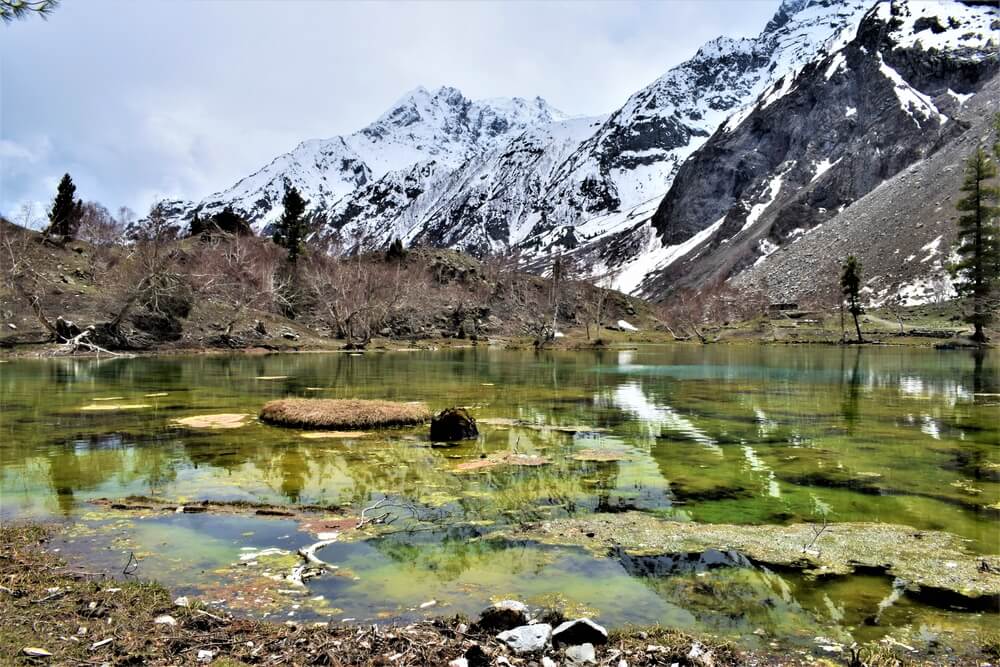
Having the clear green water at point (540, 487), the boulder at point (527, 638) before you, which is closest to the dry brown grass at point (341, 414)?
the clear green water at point (540, 487)

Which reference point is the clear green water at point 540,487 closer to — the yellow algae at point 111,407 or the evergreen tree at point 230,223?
the yellow algae at point 111,407

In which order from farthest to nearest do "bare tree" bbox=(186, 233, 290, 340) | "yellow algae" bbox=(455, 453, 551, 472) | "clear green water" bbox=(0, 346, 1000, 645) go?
"bare tree" bbox=(186, 233, 290, 340) < "yellow algae" bbox=(455, 453, 551, 472) < "clear green water" bbox=(0, 346, 1000, 645)

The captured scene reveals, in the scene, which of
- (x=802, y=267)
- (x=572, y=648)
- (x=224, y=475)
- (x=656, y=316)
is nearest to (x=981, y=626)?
(x=572, y=648)

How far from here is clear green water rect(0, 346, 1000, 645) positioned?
28.8 ft

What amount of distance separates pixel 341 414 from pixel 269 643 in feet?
59.2

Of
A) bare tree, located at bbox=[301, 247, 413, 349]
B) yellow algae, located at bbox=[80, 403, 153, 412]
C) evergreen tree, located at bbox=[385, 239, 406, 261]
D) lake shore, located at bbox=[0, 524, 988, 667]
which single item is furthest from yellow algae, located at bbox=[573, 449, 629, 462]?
evergreen tree, located at bbox=[385, 239, 406, 261]

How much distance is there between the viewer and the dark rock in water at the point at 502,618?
24.5 ft

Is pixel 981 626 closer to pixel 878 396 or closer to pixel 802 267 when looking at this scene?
pixel 878 396

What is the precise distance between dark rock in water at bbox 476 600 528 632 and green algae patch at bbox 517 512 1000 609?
149 inches

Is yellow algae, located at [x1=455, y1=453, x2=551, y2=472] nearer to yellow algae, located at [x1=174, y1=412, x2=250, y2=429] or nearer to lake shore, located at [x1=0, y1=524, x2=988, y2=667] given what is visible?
lake shore, located at [x1=0, y1=524, x2=988, y2=667]

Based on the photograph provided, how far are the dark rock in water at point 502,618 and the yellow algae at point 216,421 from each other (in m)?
19.3

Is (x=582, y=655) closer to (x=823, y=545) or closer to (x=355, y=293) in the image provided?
(x=823, y=545)

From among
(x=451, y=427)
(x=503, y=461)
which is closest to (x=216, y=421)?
(x=451, y=427)

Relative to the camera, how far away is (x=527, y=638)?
705 centimetres
